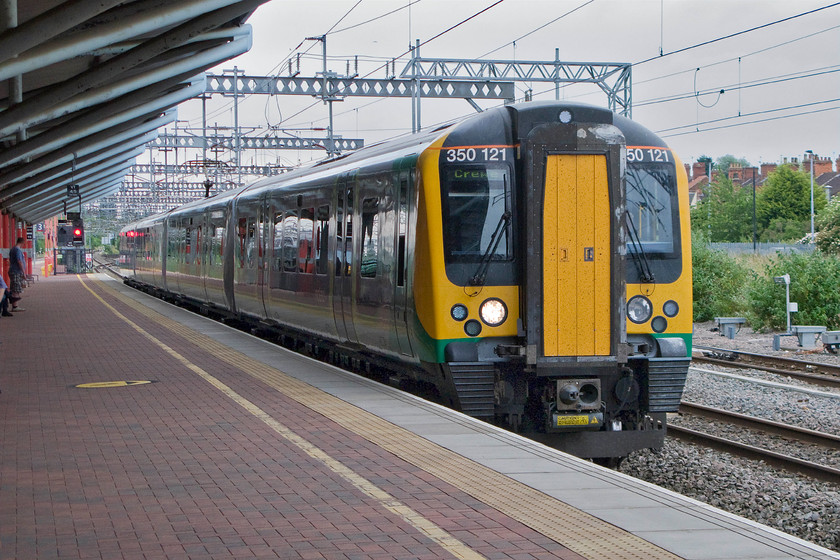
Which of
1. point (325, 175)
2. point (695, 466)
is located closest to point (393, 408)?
point (695, 466)

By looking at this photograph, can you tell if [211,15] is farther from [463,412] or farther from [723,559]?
[723,559]

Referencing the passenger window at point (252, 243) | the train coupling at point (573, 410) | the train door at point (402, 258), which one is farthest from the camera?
the passenger window at point (252, 243)

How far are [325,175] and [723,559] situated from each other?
10.5 m

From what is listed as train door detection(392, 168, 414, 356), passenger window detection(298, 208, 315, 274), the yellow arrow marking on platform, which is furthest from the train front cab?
passenger window detection(298, 208, 315, 274)

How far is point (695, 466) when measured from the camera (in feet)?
36.0

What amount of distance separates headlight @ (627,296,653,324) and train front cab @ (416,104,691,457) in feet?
0.22

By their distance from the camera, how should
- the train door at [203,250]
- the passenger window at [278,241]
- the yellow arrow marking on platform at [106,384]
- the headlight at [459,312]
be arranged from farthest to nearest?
the train door at [203,250] < the passenger window at [278,241] < the yellow arrow marking on platform at [106,384] < the headlight at [459,312]

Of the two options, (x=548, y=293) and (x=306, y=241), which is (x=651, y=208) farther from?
(x=306, y=241)

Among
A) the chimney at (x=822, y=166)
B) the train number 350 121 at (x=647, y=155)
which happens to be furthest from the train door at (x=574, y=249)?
the chimney at (x=822, y=166)

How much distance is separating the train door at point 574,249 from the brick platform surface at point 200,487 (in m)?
2.14

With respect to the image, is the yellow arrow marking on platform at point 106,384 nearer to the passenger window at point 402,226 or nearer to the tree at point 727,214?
the passenger window at point 402,226

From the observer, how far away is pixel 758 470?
10.9 meters

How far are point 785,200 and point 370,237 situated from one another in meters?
84.5

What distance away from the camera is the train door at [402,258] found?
440 inches
